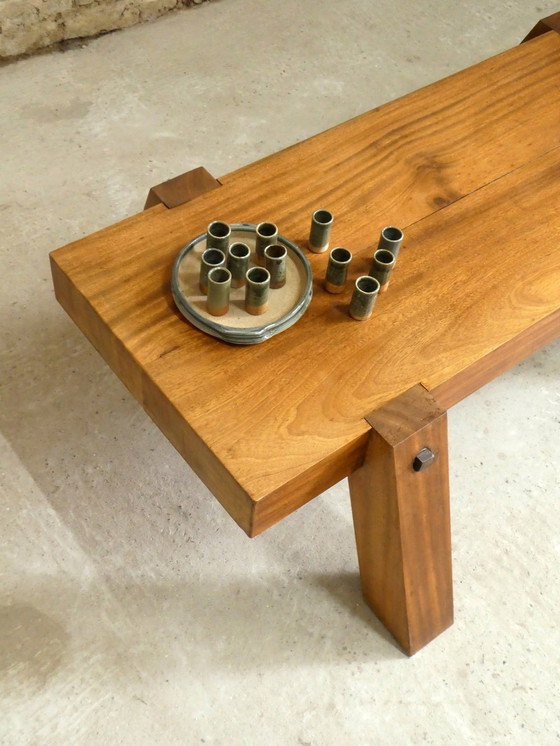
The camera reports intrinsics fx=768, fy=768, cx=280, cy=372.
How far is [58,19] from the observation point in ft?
8.05

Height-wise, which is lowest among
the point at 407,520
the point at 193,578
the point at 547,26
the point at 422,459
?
the point at 193,578

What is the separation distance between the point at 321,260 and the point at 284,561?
0.60 m

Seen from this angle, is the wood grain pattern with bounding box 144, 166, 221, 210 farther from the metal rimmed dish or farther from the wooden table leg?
the wooden table leg

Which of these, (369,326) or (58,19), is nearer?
(369,326)

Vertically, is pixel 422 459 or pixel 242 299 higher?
pixel 242 299

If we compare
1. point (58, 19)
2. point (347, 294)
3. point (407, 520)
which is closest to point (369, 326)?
point (347, 294)

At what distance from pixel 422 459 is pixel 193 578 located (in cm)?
57

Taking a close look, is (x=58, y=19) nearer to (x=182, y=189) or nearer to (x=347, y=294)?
(x=182, y=189)

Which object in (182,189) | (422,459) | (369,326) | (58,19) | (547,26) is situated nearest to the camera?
(422,459)

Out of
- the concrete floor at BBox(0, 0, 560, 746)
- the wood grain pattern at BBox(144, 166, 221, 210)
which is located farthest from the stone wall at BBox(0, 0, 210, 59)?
the wood grain pattern at BBox(144, 166, 221, 210)

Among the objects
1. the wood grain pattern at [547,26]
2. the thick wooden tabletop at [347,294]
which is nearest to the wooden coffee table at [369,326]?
the thick wooden tabletop at [347,294]

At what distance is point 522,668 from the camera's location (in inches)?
55.4

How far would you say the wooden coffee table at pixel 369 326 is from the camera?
3.74 ft

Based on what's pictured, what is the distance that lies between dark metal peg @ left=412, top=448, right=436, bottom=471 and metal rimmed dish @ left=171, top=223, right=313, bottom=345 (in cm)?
30
